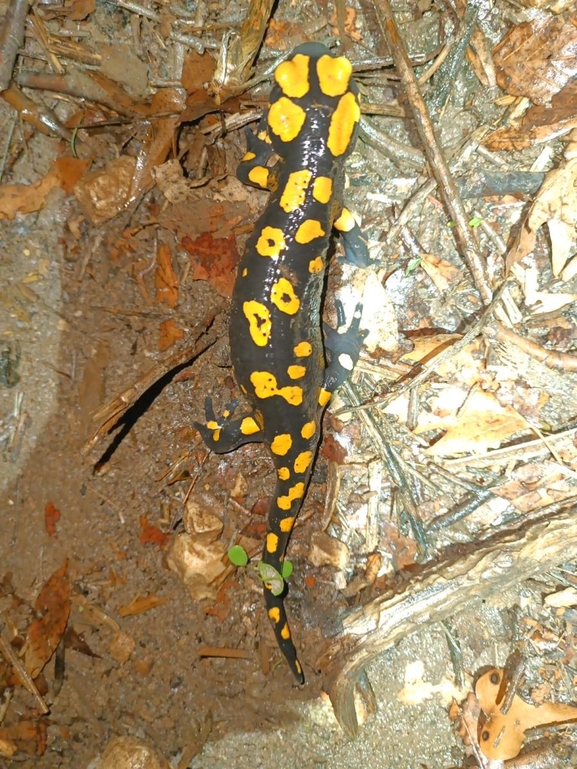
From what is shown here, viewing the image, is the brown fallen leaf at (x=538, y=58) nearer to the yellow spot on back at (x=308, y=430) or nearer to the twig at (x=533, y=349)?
the twig at (x=533, y=349)

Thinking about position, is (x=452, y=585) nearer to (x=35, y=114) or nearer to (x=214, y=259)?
(x=214, y=259)

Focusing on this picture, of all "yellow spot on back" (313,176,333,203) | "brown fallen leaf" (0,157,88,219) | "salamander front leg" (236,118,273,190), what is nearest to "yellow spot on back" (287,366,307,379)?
"yellow spot on back" (313,176,333,203)

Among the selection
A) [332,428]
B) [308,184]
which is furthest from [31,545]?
[308,184]

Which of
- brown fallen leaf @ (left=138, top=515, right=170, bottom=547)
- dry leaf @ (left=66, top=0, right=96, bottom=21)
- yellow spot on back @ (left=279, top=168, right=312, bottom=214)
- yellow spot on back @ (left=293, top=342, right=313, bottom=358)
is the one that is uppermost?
dry leaf @ (left=66, top=0, right=96, bottom=21)

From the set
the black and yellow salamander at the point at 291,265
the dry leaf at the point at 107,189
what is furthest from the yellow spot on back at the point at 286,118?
the dry leaf at the point at 107,189

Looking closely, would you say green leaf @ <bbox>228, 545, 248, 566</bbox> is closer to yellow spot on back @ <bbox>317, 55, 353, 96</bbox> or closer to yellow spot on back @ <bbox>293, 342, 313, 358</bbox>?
yellow spot on back @ <bbox>293, 342, 313, 358</bbox>

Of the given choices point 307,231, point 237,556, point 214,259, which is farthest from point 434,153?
point 237,556

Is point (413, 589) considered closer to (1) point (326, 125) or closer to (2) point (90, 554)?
(2) point (90, 554)
